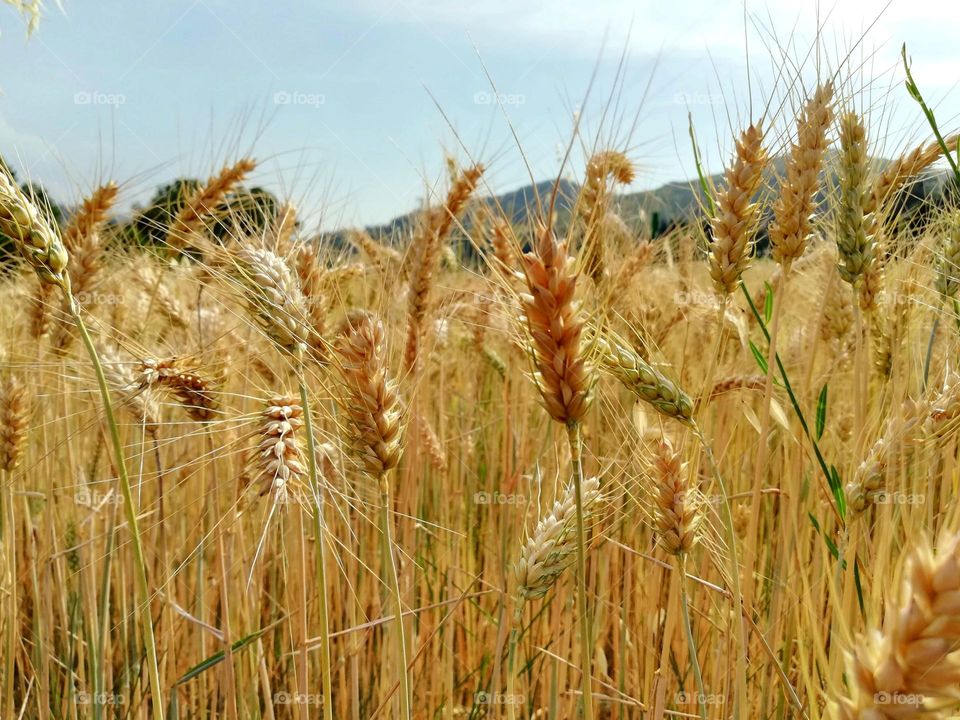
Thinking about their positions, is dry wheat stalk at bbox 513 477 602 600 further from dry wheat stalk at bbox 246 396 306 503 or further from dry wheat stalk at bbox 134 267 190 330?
dry wheat stalk at bbox 134 267 190 330

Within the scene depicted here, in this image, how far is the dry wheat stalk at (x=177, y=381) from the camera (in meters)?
1.41

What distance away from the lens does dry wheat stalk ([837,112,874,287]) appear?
1.75 metres

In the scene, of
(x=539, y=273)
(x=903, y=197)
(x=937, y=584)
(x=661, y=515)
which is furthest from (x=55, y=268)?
(x=903, y=197)

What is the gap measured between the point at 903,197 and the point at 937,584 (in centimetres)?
238

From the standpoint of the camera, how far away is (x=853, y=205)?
1790 mm

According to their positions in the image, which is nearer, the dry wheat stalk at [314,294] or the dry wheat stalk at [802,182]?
the dry wheat stalk at [314,294]

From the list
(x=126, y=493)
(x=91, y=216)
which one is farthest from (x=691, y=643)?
(x=91, y=216)

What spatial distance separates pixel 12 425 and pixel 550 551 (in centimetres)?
129

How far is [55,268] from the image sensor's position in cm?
121

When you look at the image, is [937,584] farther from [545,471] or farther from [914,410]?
[545,471]

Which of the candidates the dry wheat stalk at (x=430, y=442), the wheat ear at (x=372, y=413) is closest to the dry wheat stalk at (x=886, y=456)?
the wheat ear at (x=372, y=413)

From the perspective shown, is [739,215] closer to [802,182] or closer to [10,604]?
[802,182]

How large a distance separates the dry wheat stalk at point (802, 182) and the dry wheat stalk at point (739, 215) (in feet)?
0.33

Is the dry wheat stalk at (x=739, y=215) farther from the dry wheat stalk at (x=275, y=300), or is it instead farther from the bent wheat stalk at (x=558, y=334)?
the dry wheat stalk at (x=275, y=300)
